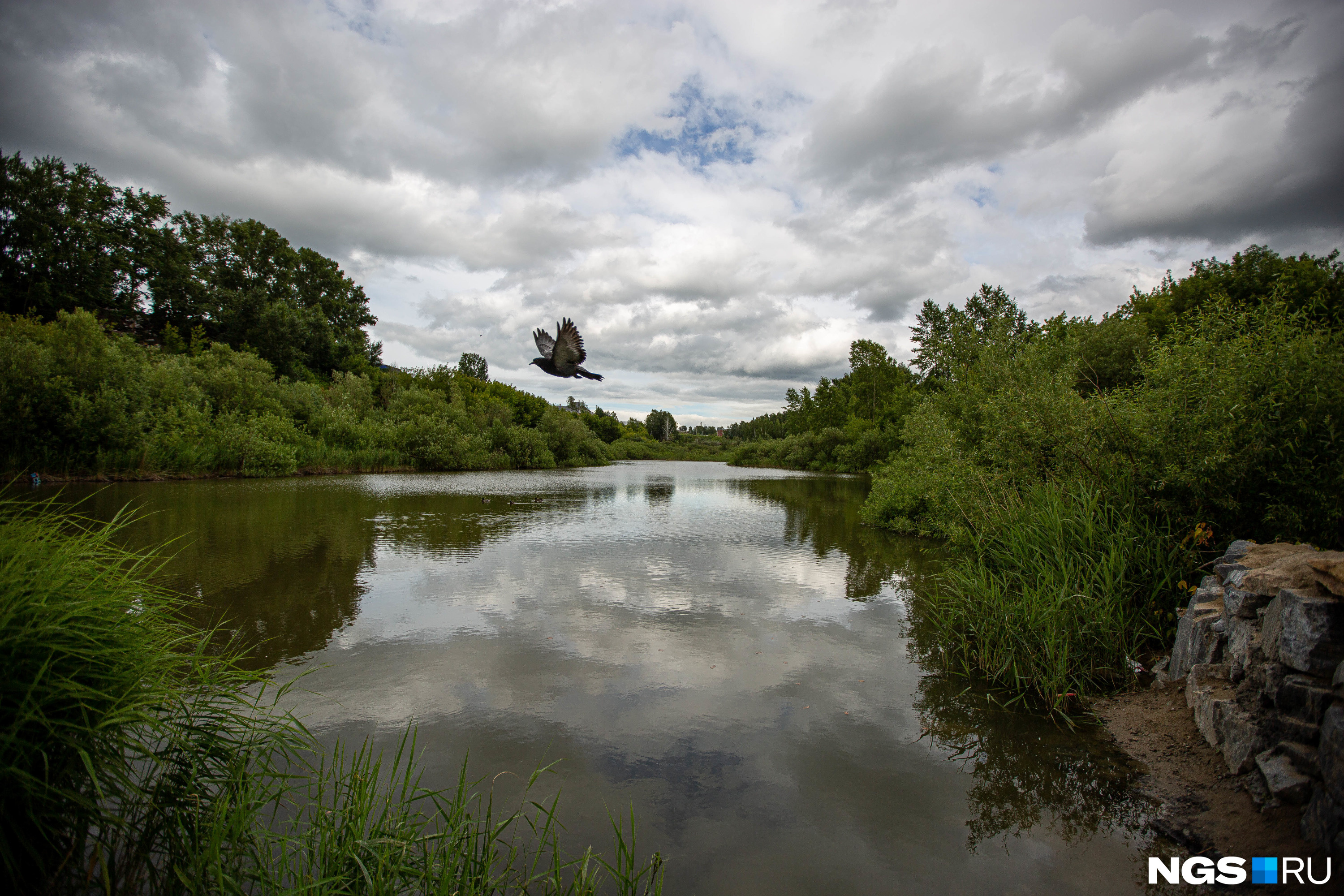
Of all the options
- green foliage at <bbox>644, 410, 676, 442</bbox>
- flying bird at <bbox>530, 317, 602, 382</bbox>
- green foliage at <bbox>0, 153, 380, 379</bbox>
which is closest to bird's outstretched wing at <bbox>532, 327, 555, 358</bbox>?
flying bird at <bbox>530, 317, 602, 382</bbox>

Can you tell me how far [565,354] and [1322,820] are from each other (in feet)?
52.6

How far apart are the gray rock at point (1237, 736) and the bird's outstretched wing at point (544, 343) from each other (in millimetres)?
15984

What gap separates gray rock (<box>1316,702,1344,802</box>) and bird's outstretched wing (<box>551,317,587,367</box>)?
15.7 meters

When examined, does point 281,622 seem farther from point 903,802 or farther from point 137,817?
point 903,802

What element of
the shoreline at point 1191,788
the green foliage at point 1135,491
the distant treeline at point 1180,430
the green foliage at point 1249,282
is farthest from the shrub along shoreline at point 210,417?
the green foliage at point 1249,282

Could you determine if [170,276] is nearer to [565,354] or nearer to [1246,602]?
[565,354]

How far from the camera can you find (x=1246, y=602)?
3777 mm

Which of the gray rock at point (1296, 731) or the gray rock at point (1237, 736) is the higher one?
the gray rock at point (1296, 731)

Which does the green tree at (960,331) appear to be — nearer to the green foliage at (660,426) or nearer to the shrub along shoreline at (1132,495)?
the shrub along shoreline at (1132,495)

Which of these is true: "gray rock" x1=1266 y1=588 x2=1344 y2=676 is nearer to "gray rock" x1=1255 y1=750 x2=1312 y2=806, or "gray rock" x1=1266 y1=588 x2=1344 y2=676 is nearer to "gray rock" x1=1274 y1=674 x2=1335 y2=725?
"gray rock" x1=1274 y1=674 x2=1335 y2=725

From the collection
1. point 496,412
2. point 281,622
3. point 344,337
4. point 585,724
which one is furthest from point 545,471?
point 585,724

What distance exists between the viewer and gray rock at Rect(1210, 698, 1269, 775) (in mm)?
3391

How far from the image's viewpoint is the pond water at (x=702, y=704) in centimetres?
317

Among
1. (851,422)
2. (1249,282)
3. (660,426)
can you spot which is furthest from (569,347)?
(660,426)
